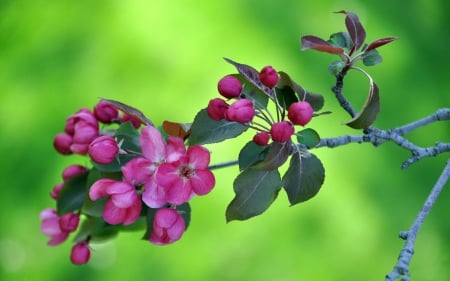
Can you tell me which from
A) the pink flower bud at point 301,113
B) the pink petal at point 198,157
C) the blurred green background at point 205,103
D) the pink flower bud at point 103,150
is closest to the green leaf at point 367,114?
the pink flower bud at point 301,113

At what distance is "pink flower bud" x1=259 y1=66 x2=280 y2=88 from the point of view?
71cm

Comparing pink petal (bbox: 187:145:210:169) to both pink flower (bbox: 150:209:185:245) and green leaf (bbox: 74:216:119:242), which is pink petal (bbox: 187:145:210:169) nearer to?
pink flower (bbox: 150:209:185:245)

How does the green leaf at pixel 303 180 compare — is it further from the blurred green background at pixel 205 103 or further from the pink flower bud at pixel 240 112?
the blurred green background at pixel 205 103

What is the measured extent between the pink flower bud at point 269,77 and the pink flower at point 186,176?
0.31ft

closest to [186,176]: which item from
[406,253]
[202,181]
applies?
[202,181]

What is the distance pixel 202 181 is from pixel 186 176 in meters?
0.02

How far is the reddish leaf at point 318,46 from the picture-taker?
2.39 ft

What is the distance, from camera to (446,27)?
1.91 meters

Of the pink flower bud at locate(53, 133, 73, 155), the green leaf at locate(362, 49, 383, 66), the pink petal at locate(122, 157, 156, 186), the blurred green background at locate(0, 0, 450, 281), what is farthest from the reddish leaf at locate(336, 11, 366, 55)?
the blurred green background at locate(0, 0, 450, 281)

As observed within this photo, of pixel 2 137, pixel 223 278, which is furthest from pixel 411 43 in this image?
pixel 2 137

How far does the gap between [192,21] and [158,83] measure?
0.19 m

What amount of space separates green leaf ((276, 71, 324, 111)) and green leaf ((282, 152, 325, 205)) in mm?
73

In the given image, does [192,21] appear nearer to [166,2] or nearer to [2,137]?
[166,2]

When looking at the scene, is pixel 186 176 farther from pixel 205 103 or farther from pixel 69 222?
pixel 205 103
